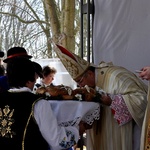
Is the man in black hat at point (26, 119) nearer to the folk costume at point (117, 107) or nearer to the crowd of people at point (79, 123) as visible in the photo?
the crowd of people at point (79, 123)

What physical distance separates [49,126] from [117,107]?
65cm

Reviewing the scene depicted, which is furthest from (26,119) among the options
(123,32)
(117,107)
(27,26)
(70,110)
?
(27,26)

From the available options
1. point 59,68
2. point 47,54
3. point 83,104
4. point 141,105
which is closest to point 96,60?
point 141,105

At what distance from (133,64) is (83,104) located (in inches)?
50.8

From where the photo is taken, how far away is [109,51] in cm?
325

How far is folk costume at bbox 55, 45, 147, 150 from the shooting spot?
2.15 m

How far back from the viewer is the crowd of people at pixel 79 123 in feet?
5.29

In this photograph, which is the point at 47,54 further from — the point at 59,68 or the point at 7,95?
the point at 7,95

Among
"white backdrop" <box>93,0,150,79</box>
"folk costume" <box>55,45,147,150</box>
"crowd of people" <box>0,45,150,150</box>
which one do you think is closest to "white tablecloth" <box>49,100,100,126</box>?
"crowd of people" <box>0,45,150,150</box>

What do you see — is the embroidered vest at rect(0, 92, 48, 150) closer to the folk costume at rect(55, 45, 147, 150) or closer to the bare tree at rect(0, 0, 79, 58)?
the folk costume at rect(55, 45, 147, 150)

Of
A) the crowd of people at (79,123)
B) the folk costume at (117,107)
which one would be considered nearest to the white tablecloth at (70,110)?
the crowd of people at (79,123)

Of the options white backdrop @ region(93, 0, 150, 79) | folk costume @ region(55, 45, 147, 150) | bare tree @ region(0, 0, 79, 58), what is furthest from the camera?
bare tree @ region(0, 0, 79, 58)

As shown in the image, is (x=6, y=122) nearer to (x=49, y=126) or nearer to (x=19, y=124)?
(x=19, y=124)

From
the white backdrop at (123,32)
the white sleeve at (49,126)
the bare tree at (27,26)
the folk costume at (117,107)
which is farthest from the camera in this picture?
the bare tree at (27,26)
